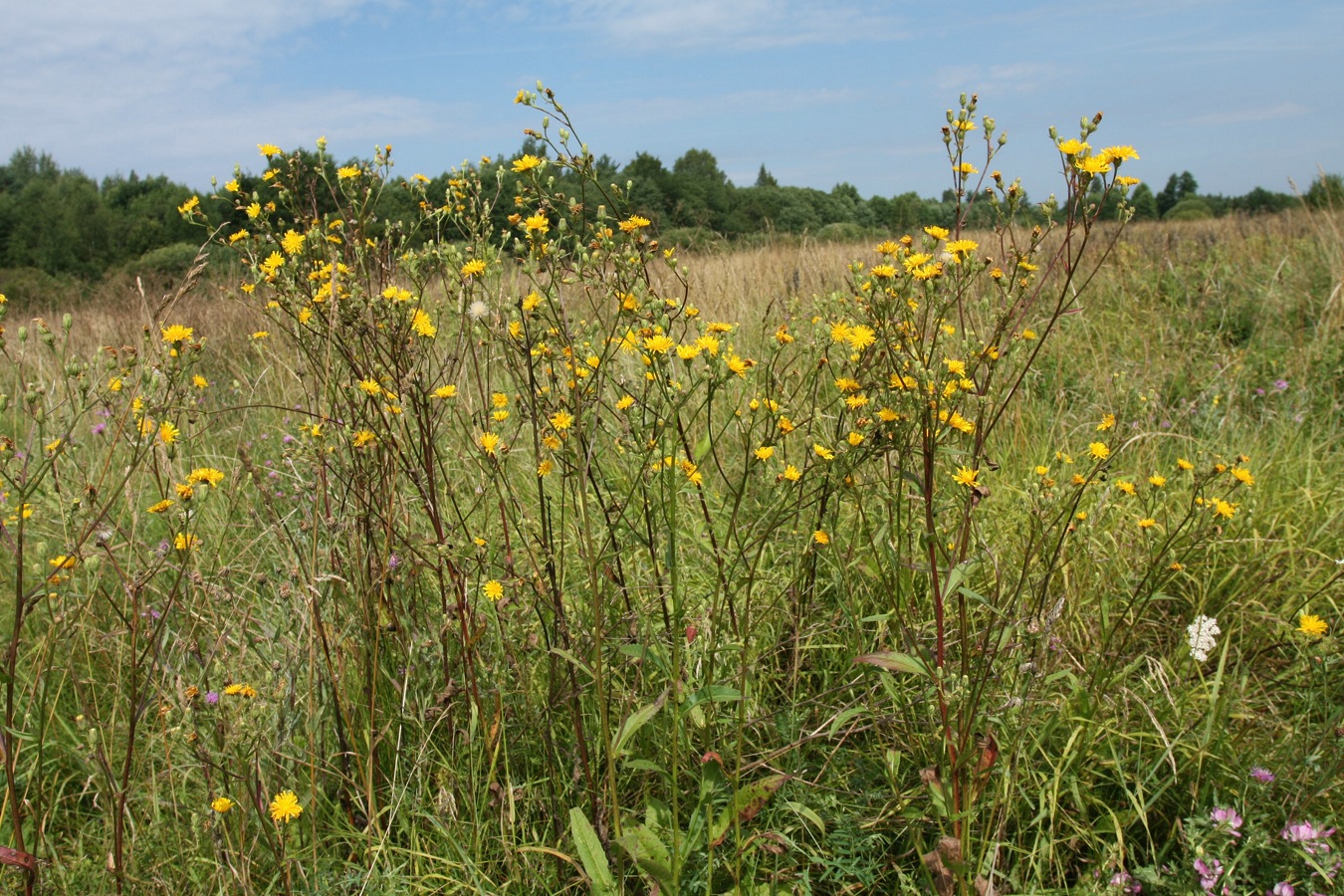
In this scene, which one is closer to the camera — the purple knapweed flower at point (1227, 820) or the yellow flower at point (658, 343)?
the yellow flower at point (658, 343)

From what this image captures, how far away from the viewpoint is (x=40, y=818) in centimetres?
146

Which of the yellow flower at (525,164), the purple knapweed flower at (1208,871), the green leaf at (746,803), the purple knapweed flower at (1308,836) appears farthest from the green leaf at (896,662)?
the yellow flower at (525,164)

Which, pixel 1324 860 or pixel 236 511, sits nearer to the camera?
pixel 1324 860

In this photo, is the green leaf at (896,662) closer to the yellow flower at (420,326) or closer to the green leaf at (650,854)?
the green leaf at (650,854)

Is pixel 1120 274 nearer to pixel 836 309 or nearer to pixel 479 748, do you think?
pixel 836 309

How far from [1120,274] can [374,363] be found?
5.66 metres

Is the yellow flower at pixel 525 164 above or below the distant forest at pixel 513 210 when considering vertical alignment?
below

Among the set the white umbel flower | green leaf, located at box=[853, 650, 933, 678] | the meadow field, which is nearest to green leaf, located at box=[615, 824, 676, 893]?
the meadow field

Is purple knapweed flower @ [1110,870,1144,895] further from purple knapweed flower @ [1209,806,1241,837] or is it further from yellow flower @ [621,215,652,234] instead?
yellow flower @ [621,215,652,234]

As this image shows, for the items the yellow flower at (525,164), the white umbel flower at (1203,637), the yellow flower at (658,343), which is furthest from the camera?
the white umbel flower at (1203,637)

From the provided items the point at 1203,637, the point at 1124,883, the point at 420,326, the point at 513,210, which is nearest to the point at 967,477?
the point at 1124,883

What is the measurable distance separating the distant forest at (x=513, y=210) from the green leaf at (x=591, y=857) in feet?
4.13

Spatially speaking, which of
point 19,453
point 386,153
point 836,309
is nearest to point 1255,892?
point 836,309

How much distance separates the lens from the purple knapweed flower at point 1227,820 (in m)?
1.52
